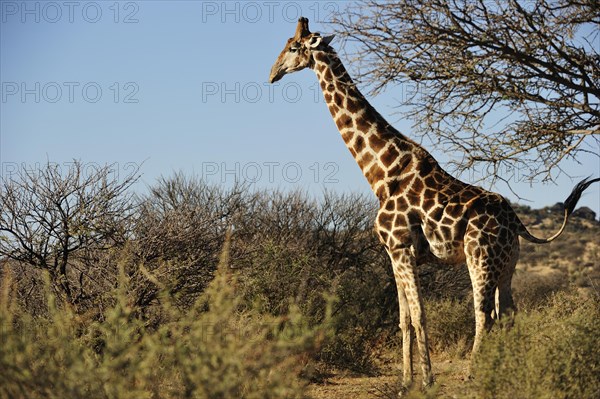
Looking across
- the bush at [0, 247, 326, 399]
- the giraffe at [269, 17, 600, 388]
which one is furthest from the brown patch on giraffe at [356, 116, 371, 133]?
the bush at [0, 247, 326, 399]

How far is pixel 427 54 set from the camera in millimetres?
10273

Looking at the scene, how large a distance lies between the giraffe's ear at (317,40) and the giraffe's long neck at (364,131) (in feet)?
0.38

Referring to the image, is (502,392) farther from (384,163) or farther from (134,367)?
(384,163)

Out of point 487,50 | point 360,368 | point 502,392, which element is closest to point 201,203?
point 360,368

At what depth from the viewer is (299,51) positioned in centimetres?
1097

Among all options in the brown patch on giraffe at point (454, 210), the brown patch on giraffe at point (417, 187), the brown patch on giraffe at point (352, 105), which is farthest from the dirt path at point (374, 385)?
the brown patch on giraffe at point (352, 105)

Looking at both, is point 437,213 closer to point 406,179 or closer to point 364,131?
point 406,179

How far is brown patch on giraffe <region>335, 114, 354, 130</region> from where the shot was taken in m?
10.6

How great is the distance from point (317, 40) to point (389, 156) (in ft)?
6.06

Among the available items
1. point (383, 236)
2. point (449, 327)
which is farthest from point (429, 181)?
point (449, 327)

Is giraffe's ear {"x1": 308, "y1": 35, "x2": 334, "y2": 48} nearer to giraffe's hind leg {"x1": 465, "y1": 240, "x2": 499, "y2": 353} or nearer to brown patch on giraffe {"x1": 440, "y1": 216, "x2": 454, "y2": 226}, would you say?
brown patch on giraffe {"x1": 440, "y1": 216, "x2": 454, "y2": 226}

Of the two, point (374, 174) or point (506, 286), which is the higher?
point (374, 174)

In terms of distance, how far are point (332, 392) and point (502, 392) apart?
Answer: 4.31 metres

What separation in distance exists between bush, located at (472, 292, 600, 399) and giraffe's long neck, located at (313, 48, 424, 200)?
9.04ft
